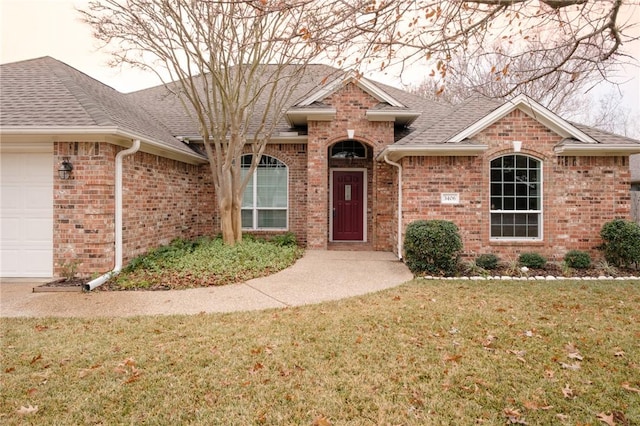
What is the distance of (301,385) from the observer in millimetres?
3408

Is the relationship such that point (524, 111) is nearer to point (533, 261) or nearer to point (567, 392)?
point (533, 261)

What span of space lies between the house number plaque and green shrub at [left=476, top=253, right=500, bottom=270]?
5.11 feet

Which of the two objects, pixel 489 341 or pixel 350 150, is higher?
pixel 350 150

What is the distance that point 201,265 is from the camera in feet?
26.7

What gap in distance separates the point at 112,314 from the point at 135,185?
12.6 feet

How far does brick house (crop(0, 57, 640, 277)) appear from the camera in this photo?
7.51m

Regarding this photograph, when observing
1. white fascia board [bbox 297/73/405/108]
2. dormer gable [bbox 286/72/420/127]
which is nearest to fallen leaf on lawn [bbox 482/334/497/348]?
dormer gable [bbox 286/72/420/127]

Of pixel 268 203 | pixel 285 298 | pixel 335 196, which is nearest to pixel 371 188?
pixel 335 196

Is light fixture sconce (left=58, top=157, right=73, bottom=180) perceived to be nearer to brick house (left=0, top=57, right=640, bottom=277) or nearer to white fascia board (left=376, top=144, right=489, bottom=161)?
brick house (left=0, top=57, right=640, bottom=277)

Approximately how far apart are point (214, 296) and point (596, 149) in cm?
983

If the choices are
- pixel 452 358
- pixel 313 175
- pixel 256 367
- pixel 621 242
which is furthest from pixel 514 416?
pixel 313 175

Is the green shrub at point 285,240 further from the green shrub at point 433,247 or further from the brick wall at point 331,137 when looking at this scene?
the green shrub at point 433,247

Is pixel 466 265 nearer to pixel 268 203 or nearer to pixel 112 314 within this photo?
pixel 268 203

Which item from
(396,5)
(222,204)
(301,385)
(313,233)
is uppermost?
(396,5)
